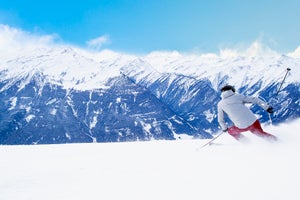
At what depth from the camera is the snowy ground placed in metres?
6.66

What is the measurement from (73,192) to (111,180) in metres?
1.25

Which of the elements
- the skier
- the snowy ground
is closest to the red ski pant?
the skier

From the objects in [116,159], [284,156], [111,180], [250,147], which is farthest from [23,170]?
[284,156]

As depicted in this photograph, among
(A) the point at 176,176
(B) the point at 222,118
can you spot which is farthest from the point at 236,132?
(A) the point at 176,176

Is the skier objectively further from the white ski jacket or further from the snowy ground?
the snowy ground

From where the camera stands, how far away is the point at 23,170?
11.4 metres

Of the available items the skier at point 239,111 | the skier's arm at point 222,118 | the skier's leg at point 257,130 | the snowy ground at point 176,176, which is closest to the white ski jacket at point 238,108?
the skier at point 239,111

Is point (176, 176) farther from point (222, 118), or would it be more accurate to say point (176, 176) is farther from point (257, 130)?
point (222, 118)

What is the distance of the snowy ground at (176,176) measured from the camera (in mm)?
6660

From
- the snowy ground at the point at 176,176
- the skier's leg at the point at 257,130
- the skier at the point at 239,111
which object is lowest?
the snowy ground at the point at 176,176

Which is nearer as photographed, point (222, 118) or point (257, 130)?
point (257, 130)

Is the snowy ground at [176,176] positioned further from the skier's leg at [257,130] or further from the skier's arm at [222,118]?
the skier's arm at [222,118]

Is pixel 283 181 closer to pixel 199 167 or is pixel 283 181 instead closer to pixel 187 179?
pixel 187 179

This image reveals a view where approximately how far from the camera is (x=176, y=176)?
8523 mm
